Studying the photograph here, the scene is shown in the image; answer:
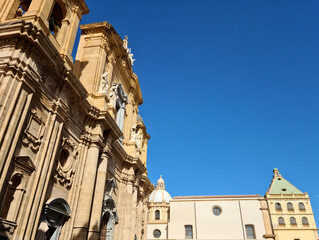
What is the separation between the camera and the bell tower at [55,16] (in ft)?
36.2

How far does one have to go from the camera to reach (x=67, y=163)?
12.2m

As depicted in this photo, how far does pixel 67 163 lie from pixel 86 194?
166cm

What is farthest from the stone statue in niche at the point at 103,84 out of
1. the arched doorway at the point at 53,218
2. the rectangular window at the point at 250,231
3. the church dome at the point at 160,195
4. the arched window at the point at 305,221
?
the church dome at the point at 160,195

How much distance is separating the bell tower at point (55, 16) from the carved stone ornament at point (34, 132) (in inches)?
129

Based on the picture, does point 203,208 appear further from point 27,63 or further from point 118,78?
point 27,63

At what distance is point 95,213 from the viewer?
12930 millimetres

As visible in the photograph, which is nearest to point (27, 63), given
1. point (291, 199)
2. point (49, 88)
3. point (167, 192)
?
point (49, 88)

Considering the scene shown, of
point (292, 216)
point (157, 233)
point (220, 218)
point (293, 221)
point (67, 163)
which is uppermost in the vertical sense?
point (292, 216)

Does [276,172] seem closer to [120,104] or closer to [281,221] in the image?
[281,221]

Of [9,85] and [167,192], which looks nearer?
[9,85]

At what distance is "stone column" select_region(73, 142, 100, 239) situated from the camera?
38.3 ft

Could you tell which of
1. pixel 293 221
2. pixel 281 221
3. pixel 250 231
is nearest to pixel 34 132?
pixel 250 231

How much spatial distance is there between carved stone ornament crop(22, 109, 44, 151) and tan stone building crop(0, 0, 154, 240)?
3 cm

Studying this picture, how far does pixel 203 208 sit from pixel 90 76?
27.6 m
